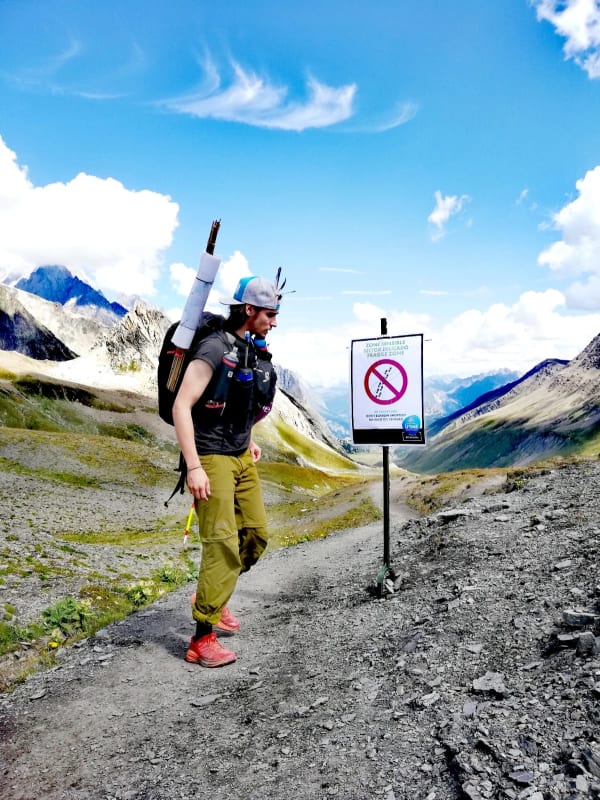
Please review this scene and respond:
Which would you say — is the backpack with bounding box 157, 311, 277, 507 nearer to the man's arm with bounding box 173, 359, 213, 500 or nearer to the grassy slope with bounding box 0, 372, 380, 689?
the man's arm with bounding box 173, 359, 213, 500

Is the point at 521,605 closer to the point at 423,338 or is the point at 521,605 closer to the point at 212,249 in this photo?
the point at 423,338

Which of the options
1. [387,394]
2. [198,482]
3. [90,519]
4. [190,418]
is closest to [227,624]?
[198,482]

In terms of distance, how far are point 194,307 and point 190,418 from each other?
1540mm

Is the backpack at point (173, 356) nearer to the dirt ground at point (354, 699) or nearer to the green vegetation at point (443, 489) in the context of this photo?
the dirt ground at point (354, 699)

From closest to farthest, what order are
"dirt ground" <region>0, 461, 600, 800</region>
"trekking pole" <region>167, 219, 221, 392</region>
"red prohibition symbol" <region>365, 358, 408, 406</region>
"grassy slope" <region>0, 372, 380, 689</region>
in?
"dirt ground" <region>0, 461, 600, 800</region>, "trekking pole" <region>167, 219, 221, 392</region>, "grassy slope" <region>0, 372, 380, 689</region>, "red prohibition symbol" <region>365, 358, 408, 406</region>

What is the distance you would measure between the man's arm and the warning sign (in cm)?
453

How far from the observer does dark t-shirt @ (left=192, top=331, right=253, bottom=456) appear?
24.0 feet

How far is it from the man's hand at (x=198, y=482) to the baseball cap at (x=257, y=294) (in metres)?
2.43

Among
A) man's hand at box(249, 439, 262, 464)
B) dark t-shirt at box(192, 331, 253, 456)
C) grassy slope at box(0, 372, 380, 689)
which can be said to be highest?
dark t-shirt at box(192, 331, 253, 456)

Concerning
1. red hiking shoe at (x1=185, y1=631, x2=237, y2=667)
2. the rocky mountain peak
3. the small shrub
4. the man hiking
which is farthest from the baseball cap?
the rocky mountain peak

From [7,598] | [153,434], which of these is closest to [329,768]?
[7,598]

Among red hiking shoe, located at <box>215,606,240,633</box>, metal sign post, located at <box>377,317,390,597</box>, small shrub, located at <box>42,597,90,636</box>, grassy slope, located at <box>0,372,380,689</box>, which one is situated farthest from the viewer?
grassy slope, located at <box>0,372,380,689</box>

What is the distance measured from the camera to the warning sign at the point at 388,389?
1055cm

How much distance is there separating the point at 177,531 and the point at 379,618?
31.0 metres
